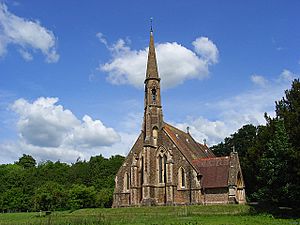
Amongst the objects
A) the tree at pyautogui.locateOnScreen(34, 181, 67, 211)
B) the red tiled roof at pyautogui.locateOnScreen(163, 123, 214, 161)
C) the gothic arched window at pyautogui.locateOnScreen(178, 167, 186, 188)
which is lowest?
the tree at pyautogui.locateOnScreen(34, 181, 67, 211)

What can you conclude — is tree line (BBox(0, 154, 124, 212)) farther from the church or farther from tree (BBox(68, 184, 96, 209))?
the church

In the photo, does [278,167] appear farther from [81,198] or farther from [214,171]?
[81,198]

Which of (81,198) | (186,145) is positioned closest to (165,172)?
(186,145)

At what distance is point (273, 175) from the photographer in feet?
122

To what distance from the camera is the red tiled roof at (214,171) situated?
5400cm

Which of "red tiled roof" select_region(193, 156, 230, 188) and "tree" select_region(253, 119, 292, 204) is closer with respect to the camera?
"tree" select_region(253, 119, 292, 204)

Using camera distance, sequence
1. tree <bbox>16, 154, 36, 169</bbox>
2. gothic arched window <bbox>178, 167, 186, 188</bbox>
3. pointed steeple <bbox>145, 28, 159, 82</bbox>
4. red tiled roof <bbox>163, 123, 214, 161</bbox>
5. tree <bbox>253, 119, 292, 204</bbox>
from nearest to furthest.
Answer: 1. tree <bbox>253, 119, 292, 204</bbox>
2. gothic arched window <bbox>178, 167, 186, 188</bbox>
3. red tiled roof <bbox>163, 123, 214, 161</bbox>
4. pointed steeple <bbox>145, 28, 159, 82</bbox>
5. tree <bbox>16, 154, 36, 169</bbox>

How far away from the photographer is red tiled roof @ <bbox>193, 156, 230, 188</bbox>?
5400 cm

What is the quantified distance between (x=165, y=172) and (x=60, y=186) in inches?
904

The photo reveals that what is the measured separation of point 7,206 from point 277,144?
184ft

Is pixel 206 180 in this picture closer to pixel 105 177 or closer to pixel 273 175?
pixel 273 175

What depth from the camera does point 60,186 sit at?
69.8 metres

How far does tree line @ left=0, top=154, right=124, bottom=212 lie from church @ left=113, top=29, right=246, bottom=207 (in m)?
7.79

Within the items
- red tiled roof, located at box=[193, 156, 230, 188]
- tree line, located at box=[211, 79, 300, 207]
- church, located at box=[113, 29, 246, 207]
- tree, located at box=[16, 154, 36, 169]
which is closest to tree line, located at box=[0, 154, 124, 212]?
church, located at box=[113, 29, 246, 207]
